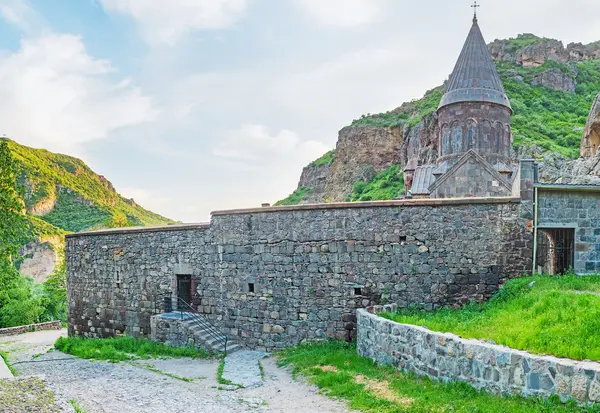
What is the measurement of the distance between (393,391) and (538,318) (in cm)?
258

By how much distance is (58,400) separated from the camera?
6.59 meters

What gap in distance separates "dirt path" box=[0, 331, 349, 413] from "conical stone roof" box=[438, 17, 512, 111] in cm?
2048

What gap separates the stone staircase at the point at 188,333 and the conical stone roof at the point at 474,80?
19.7 meters

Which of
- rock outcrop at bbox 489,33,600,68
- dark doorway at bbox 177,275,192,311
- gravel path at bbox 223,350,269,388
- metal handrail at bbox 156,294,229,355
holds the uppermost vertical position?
rock outcrop at bbox 489,33,600,68

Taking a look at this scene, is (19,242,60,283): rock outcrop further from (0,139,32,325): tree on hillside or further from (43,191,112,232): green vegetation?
(0,139,32,325): tree on hillside

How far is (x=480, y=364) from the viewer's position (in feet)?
21.1

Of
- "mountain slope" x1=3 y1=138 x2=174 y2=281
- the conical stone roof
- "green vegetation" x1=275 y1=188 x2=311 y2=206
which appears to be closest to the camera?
the conical stone roof

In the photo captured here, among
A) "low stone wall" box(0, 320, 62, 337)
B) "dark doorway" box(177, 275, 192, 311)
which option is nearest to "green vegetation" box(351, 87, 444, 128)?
"low stone wall" box(0, 320, 62, 337)

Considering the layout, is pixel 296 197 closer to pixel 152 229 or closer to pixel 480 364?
pixel 152 229

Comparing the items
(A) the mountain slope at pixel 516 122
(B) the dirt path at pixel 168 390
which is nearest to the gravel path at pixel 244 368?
(B) the dirt path at pixel 168 390

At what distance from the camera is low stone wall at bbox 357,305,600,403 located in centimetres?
530

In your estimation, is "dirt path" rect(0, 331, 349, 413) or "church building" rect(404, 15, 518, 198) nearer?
"dirt path" rect(0, 331, 349, 413)

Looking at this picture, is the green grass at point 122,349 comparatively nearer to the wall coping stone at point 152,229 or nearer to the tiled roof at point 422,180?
the wall coping stone at point 152,229

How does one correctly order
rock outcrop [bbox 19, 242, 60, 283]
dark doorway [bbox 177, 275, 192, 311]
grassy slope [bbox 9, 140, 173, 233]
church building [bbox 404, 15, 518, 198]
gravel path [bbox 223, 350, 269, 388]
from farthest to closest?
1. grassy slope [bbox 9, 140, 173, 233]
2. rock outcrop [bbox 19, 242, 60, 283]
3. church building [bbox 404, 15, 518, 198]
4. dark doorway [bbox 177, 275, 192, 311]
5. gravel path [bbox 223, 350, 269, 388]
